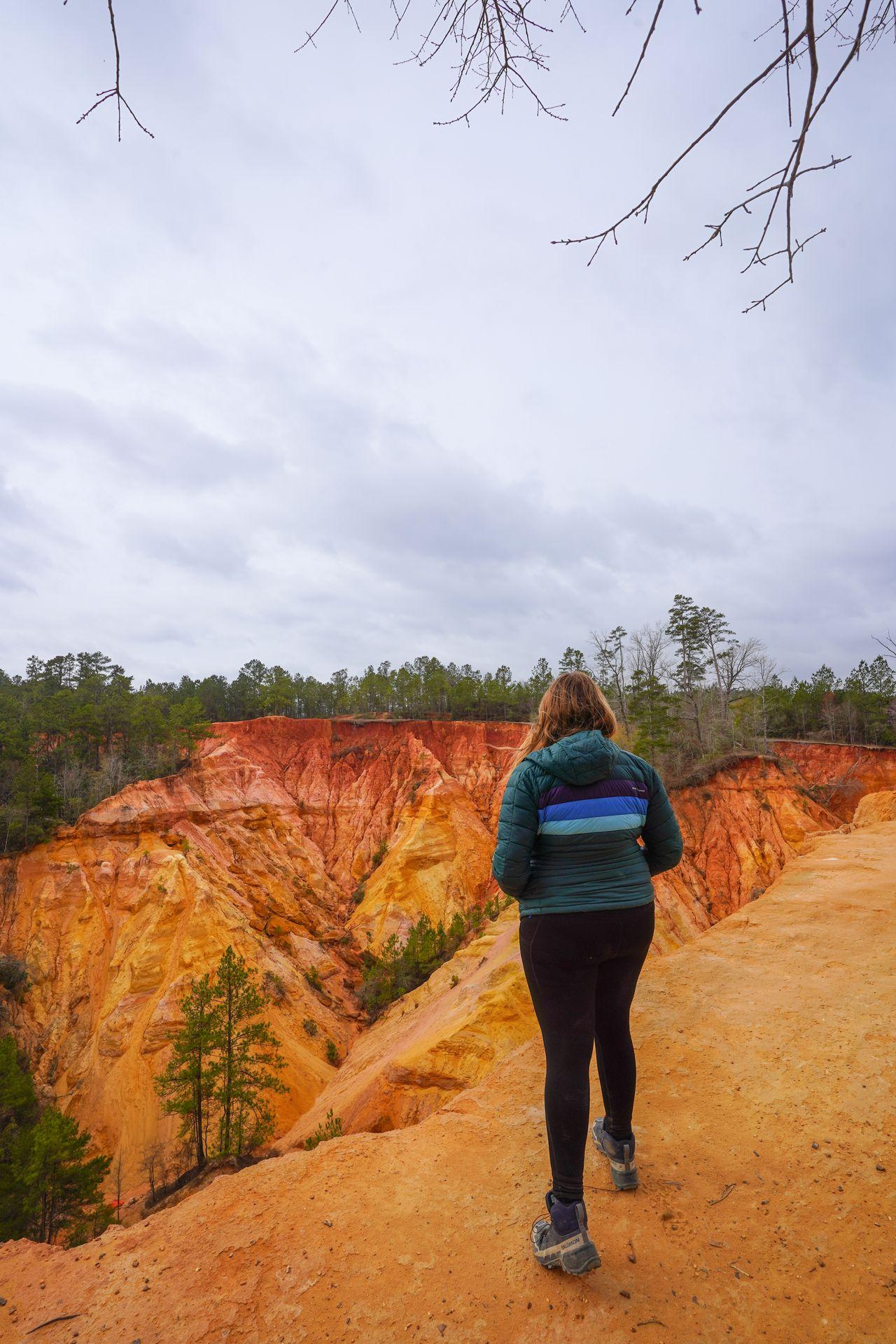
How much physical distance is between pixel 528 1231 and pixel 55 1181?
14.2 m

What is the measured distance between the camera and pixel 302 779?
104ft

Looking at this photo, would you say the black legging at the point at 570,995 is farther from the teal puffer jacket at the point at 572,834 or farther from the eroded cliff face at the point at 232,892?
the eroded cliff face at the point at 232,892

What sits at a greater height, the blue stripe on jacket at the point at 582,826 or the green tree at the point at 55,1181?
the blue stripe on jacket at the point at 582,826

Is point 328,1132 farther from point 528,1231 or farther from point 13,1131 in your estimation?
point 13,1131

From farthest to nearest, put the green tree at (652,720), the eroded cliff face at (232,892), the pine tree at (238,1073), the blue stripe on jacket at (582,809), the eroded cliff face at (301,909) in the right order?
the green tree at (652,720)
the eroded cliff face at (232,892)
the pine tree at (238,1073)
the eroded cliff face at (301,909)
the blue stripe on jacket at (582,809)

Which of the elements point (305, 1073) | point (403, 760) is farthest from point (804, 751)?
point (305, 1073)

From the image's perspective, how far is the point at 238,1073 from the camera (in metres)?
13.0

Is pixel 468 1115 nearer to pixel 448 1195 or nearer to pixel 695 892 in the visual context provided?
pixel 448 1195

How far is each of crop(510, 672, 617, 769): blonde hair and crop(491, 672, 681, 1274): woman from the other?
0.17 m

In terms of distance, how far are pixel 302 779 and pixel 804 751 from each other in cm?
2516

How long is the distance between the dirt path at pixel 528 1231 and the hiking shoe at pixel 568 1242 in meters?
0.07

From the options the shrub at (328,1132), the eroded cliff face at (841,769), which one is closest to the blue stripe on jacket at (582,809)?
the shrub at (328,1132)

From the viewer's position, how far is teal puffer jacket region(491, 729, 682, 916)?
2119 millimetres

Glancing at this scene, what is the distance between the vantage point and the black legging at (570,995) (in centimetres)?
210
